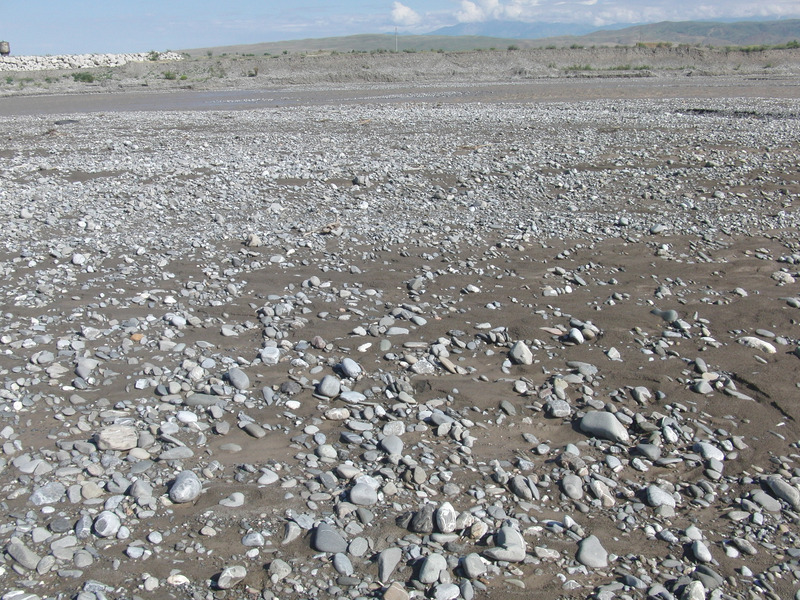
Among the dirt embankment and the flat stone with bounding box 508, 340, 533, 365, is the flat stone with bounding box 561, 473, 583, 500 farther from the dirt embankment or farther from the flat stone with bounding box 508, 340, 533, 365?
the dirt embankment

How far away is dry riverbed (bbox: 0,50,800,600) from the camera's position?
350 centimetres

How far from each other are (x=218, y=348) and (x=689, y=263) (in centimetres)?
609

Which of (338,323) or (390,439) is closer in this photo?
(390,439)

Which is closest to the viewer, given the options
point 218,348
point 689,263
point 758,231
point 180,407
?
point 180,407

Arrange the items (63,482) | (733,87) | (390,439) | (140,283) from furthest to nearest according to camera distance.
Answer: (733,87) < (140,283) < (390,439) < (63,482)

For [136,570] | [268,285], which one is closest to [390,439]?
[136,570]

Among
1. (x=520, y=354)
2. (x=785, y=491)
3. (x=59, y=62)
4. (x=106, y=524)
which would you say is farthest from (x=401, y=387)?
(x=59, y=62)

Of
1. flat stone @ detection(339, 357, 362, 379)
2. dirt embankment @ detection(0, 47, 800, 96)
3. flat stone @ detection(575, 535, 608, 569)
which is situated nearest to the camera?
flat stone @ detection(575, 535, 608, 569)

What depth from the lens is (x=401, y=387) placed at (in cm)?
524

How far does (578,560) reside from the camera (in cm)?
348

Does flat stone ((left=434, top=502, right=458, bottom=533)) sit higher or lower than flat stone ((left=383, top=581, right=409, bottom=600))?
higher

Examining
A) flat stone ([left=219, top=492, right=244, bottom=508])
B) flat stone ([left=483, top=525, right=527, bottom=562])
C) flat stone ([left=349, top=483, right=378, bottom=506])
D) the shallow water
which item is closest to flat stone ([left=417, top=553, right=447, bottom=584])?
flat stone ([left=483, top=525, right=527, bottom=562])

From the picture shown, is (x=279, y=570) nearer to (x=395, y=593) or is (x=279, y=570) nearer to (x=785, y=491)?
(x=395, y=593)

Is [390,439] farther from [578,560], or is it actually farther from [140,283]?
[140,283]
